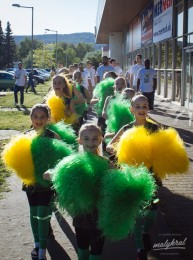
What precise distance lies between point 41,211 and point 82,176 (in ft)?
3.11

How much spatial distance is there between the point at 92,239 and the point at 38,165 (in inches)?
35.4

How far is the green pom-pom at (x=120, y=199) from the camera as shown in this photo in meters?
3.02

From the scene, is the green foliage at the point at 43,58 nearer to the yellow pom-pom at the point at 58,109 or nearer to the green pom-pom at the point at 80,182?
the yellow pom-pom at the point at 58,109

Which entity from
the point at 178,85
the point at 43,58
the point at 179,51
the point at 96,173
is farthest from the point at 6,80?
the point at 43,58

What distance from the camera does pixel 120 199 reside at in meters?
3.02

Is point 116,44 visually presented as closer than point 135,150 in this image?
No

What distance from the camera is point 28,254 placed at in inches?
162

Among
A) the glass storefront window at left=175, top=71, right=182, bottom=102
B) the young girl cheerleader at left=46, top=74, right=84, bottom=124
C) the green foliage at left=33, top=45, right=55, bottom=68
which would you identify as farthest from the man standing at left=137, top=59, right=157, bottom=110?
the green foliage at left=33, top=45, right=55, bottom=68

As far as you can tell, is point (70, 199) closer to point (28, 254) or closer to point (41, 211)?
point (41, 211)

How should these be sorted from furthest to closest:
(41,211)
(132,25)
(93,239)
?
(132,25)
(41,211)
(93,239)

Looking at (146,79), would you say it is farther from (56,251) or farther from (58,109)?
(56,251)

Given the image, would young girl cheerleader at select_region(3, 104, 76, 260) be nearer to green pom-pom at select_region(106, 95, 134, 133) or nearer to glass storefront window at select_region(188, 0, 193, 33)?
green pom-pom at select_region(106, 95, 134, 133)

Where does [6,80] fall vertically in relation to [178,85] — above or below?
above

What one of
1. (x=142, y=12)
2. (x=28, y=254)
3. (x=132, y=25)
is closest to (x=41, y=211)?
(x=28, y=254)
